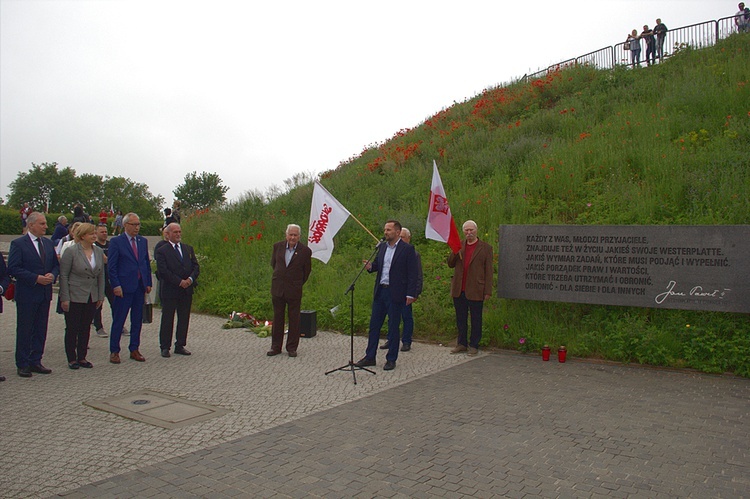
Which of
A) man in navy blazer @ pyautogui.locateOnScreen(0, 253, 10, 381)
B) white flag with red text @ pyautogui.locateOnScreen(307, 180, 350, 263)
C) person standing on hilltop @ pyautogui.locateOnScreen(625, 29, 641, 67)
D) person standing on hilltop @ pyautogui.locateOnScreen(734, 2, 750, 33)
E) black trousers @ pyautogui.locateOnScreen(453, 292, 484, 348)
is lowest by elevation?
black trousers @ pyautogui.locateOnScreen(453, 292, 484, 348)

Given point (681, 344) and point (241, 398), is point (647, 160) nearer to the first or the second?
point (681, 344)

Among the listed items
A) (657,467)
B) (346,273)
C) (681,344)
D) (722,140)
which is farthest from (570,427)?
(722,140)

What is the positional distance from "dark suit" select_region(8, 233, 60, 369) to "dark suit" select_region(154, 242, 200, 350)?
5.37ft

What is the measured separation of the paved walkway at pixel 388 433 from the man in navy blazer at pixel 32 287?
33cm

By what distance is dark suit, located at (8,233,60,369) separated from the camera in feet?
25.2

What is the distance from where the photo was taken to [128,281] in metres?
8.93

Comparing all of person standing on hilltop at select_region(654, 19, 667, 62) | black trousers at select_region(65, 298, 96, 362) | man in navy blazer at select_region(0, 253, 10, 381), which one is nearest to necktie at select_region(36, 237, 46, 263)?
man in navy blazer at select_region(0, 253, 10, 381)

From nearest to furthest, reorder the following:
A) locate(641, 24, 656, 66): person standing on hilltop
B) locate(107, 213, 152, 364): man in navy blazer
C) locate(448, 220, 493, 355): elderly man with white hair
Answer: locate(107, 213, 152, 364): man in navy blazer
locate(448, 220, 493, 355): elderly man with white hair
locate(641, 24, 656, 66): person standing on hilltop

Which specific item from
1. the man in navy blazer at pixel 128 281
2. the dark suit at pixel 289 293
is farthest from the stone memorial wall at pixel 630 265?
the man in navy blazer at pixel 128 281

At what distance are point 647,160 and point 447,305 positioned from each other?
222 inches

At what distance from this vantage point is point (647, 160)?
1248 cm

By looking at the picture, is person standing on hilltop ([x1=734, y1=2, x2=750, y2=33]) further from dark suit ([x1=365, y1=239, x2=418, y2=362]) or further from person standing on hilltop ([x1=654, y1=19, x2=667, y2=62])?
dark suit ([x1=365, y1=239, x2=418, y2=362])

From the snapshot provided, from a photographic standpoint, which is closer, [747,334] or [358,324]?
[747,334]

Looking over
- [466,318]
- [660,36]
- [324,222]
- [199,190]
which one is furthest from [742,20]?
[199,190]
